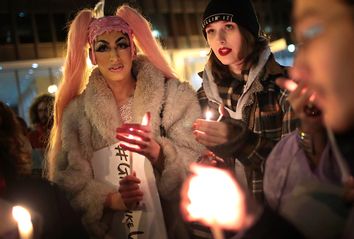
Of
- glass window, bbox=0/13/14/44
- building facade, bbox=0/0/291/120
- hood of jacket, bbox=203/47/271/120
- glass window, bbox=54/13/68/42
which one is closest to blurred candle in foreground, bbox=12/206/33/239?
hood of jacket, bbox=203/47/271/120

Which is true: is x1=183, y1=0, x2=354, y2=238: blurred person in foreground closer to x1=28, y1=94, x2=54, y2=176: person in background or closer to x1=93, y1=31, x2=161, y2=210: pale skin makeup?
x1=93, y1=31, x2=161, y2=210: pale skin makeup

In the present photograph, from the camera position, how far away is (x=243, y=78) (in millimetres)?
2465

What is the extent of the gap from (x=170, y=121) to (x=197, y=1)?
21.5 m

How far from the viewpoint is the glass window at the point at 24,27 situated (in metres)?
20.9

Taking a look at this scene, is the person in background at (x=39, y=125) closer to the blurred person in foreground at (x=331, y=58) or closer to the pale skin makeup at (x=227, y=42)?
the pale skin makeup at (x=227, y=42)

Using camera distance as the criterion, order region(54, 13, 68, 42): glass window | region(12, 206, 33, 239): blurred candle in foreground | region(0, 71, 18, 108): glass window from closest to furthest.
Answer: region(12, 206, 33, 239): blurred candle in foreground
region(0, 71, 18, 108): glass window
region(54, 13, 68, 42): glass window

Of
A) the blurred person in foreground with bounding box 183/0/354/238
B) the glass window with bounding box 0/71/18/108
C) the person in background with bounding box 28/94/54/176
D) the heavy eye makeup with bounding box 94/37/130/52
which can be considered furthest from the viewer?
the glass window with bounding box 0/71/18/108

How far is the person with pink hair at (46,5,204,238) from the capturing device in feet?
7.59

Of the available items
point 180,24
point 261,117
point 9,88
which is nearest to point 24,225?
point 261,117

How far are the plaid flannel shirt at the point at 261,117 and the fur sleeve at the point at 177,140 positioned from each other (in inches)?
4.4

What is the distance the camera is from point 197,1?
23.1m

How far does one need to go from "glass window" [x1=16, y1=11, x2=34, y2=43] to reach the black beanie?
1977 cm

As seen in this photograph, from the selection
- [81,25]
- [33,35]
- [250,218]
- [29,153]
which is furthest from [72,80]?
[33,35]

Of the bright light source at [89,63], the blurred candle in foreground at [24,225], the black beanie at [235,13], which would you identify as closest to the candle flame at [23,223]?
the blurred candle in foreground at [24,225]
